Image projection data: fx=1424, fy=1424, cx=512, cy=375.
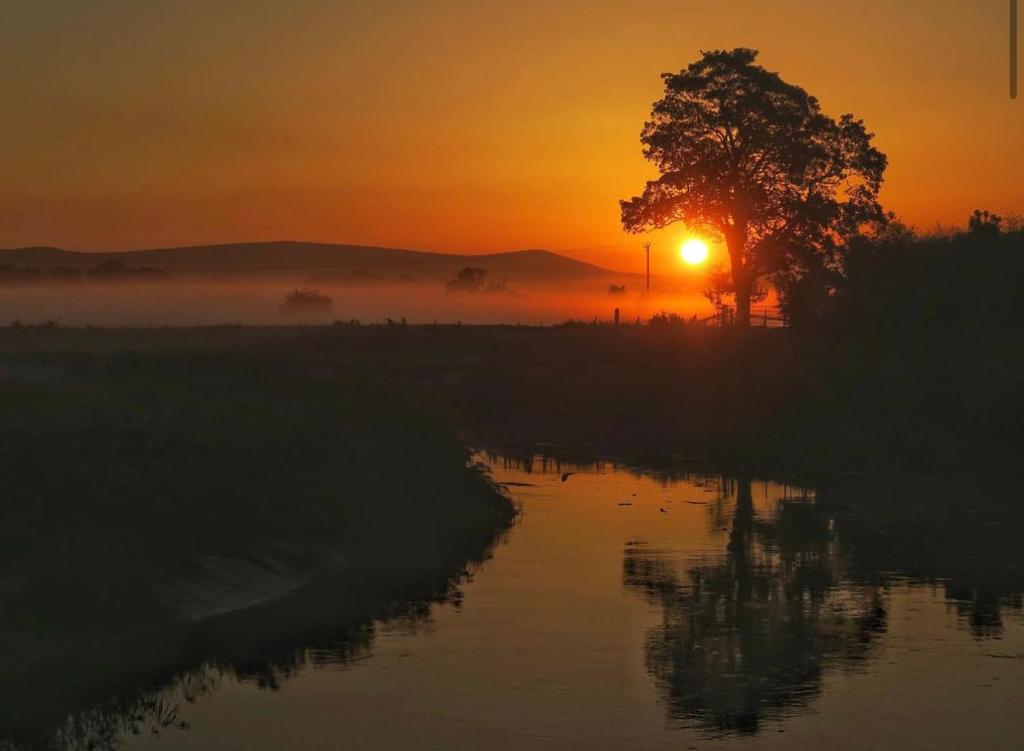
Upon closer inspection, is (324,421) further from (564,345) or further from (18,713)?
(564,345)

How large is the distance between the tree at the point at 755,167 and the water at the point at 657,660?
48.2m

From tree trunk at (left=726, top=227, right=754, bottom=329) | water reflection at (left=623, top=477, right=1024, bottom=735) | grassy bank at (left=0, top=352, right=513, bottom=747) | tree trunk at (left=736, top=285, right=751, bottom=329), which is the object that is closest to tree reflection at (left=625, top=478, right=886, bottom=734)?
water reflection at (left=623, top=477, right=1024, bottom=735)

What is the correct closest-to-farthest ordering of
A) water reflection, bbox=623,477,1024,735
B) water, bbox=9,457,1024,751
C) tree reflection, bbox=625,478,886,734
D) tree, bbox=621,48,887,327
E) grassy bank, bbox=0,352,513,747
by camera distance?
water, bbox=9,457,1024,751 → tree reflection, bbox=625,478,886,734 → water reflection, bbox=623,477,1024,735 → grassy bank, bbox=0,352,513,747 → tree, bbox=621,48,887,327

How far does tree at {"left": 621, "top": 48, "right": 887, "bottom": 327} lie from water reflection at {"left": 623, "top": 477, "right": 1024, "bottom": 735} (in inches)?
1700

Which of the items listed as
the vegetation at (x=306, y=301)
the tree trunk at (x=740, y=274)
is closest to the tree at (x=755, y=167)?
the tree trunk at (x=740, y=274)

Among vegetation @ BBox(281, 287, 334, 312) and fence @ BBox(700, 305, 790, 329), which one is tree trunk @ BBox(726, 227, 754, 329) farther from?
vegetation @ BBox(281, 287, 334, 312)

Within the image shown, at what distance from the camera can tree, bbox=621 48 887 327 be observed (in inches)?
3076

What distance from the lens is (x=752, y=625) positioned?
23016 mm

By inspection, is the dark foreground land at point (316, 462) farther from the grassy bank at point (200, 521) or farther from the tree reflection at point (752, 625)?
the tree reflection at point (752, 625)

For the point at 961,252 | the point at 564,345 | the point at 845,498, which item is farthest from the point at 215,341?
the point at 845,498

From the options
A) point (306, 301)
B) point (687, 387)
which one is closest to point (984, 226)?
point (687, 387)

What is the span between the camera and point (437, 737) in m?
17.1

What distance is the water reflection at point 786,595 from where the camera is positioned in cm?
1925

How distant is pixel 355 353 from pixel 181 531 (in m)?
50.9
